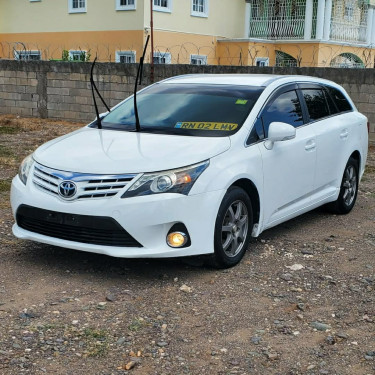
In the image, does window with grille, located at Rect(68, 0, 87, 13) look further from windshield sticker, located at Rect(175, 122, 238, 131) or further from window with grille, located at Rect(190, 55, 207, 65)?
windshield sticker, located at Rect(175, 122, 238, 131)

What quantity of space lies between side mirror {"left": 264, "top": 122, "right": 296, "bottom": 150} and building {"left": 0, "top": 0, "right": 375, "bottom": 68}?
19.7 metres

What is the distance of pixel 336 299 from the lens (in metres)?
4.90

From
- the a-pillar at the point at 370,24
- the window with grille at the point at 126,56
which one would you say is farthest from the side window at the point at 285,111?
the a-pillar at the point at 370,24

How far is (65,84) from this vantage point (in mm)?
17328

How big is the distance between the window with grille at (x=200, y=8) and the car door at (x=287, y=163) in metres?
21.0

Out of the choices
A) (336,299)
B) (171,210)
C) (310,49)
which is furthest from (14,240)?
(310,49)

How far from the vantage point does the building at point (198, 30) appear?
83.7ft

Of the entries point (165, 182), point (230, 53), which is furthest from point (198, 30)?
point (165, 182)

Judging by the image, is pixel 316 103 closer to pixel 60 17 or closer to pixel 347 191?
pixel 347 191

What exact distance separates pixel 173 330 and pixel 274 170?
2.15 meters

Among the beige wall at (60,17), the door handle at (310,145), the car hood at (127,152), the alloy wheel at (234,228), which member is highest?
the beige wall at (60,17)

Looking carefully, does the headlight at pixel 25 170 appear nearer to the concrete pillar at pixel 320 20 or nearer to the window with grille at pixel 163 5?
the window with grille at pixel 163 5

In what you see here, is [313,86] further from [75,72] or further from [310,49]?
[310,49]

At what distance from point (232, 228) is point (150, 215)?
0.87 metres
